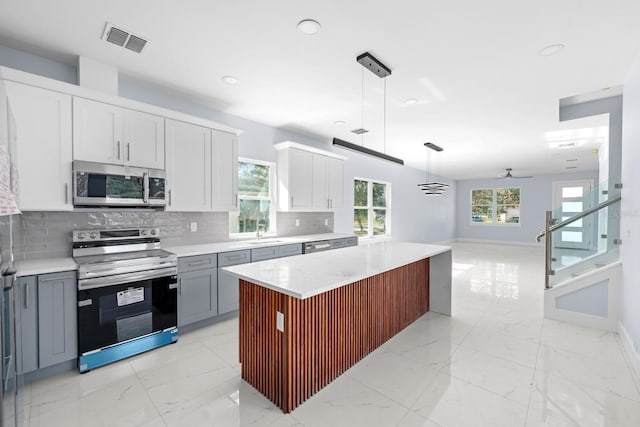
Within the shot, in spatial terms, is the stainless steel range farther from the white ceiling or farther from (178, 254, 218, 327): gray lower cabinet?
the white ceiling

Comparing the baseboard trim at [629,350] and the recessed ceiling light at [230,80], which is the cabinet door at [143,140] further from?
the baseboard trim at [629,350]

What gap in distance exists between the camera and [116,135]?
2.78m

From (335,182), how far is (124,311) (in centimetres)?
374

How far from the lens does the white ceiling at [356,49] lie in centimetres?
204

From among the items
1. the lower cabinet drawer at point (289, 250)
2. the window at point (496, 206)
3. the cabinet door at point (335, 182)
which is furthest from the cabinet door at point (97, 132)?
the window at point (496, 206)

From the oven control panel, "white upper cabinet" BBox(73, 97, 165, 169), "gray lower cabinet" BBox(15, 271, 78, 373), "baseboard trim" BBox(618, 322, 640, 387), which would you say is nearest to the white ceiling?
"white upper cabinet" BBox(73, 97, 165, 169)

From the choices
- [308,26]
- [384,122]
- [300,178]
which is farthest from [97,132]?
[384,122]

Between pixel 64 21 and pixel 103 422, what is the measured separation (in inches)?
111

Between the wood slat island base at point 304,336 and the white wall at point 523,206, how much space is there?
10126 millimetres

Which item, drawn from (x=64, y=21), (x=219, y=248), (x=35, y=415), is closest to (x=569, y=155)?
(x=219, y=248)

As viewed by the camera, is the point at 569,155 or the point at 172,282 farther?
the point at 569,155

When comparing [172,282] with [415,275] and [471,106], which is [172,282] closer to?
[415,275]

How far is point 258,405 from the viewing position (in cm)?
200

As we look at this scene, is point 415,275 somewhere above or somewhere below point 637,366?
above
